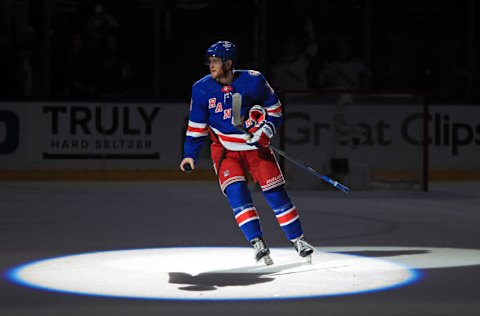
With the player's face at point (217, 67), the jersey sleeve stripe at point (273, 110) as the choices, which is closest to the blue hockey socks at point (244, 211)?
the jersey sleeve stripe at point (273, 110)

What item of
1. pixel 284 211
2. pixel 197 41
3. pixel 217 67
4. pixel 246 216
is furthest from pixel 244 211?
pixel 197 41

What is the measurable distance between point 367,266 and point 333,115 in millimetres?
7735

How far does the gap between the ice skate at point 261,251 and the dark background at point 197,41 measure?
8.10m

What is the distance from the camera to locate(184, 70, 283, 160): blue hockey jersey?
7.25m

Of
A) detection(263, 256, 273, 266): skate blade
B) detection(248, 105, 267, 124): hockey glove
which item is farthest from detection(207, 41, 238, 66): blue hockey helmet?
detection(263, 256, 273, 266): skate blade

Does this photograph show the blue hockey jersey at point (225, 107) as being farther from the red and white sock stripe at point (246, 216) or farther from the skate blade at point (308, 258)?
the skate blade at point (308, 258)

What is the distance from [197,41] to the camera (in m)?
15.5

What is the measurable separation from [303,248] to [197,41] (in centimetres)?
851

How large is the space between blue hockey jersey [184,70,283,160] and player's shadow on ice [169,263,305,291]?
2.60ft

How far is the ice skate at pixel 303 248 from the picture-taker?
7.24m

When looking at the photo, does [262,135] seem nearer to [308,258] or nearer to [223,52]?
[223,52]

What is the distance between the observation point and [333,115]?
14828 millimetres

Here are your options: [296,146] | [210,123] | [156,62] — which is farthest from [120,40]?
[210,123]

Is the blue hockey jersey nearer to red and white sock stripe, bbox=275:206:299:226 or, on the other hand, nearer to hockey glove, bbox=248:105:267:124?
hockey glove, bbox=248:105:267:124
